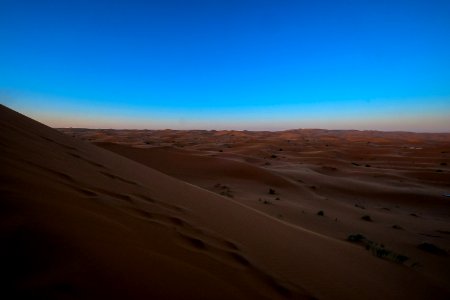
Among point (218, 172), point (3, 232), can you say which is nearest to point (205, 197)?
point (3, 232)

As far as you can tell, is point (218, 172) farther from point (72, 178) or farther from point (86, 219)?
point (86, 219)

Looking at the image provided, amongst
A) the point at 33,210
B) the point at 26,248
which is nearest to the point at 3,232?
the point at 26,248

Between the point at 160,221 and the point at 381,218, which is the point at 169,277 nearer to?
the point at 160,221

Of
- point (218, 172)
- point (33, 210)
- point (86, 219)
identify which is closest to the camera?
point (33, 210)

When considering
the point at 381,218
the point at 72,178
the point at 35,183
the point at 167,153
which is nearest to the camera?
the point at 35,183

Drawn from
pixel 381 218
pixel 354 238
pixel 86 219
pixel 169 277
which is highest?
pixel 86 219

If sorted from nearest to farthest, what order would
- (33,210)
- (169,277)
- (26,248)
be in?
(26,248) → (169,277) → (33,210)

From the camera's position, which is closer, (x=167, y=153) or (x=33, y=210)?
(x=33, y=210)

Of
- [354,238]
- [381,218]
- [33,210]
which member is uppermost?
[33,210]

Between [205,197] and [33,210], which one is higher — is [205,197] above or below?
below
